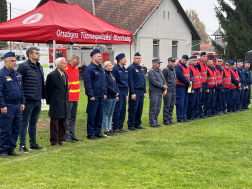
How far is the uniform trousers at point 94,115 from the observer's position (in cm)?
955

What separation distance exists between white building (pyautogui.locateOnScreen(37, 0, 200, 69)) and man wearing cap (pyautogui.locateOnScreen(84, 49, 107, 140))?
80.3 feet

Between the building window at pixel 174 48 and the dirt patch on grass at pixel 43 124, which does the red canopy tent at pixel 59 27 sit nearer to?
the dirt patch on grass at pixel 43 124

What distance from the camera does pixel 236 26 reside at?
92.7ft

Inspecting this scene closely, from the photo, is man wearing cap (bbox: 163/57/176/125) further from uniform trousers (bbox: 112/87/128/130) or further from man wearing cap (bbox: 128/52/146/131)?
uniform trousers (bbox: 112/87/128/130)

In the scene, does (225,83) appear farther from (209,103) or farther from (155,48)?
(155,48)

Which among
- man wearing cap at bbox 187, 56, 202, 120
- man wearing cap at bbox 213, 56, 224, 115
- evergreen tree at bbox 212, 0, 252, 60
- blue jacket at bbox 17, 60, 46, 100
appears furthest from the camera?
evergreen tree at bbox 212, 0, 252, 60

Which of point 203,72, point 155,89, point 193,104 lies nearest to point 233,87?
point 203,72

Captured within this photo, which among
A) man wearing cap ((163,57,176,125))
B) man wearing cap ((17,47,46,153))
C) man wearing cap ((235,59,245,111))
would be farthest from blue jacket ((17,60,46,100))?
man wearing cap ((235,59,245,111))

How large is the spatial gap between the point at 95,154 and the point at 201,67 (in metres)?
6.68

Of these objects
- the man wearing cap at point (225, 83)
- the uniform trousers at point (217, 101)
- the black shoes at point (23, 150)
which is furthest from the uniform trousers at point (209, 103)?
the black shoes at point (23, 150)

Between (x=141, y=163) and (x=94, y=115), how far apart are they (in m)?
2.75

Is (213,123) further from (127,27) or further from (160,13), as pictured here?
(160,13)

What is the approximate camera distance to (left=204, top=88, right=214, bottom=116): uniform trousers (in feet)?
45.3

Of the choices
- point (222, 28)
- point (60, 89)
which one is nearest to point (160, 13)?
point (222, 28)
